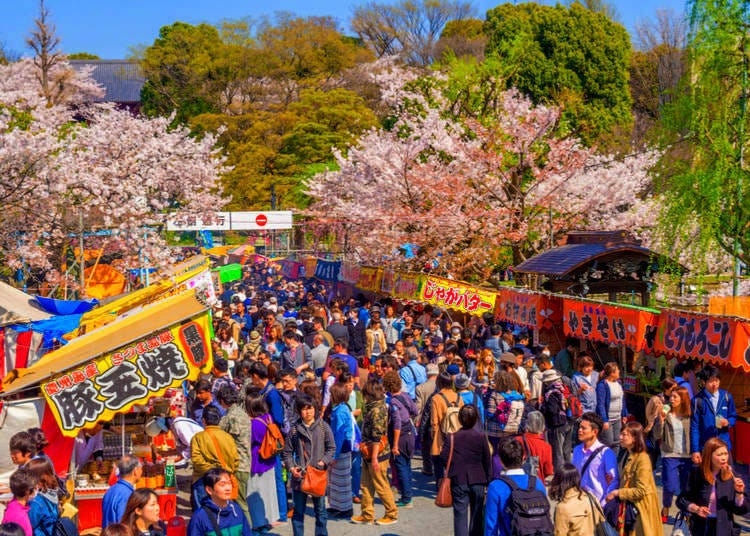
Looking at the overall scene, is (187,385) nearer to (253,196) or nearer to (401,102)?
(401,102)

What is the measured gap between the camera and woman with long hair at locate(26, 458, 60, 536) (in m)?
6.76

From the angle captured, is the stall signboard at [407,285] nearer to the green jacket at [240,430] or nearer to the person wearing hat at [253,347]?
the person wearing hat at [253,347]

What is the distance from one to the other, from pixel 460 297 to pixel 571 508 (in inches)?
495

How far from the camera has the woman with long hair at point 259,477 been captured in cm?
954

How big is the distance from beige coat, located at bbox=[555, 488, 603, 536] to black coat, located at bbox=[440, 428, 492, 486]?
6.61 ft

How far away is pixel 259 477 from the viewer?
9758mm

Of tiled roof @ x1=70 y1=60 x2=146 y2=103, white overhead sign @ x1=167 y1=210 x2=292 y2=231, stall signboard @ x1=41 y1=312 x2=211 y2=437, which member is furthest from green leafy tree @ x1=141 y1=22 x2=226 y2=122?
stall signboard @ x1=41 y1=312 x2=211 y2=437

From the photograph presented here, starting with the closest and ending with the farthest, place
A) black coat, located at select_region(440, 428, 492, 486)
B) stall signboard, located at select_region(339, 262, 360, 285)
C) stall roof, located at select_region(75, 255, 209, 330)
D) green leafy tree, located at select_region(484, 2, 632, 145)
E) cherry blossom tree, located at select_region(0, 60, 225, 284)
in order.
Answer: black coat, located at select_region(440, 428, 492, 486) → stall roof, located at select_region(75, 255, 209, 330) → cherry blossom tree, located at select_region(0, 60, 225, 284) → stall signboard, located at select_region(339, 262, 360, 285) → green leafy tree, located at select_region(484, 2, 632, 145)

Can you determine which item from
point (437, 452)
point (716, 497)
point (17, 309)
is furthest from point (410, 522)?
point (17, 309)

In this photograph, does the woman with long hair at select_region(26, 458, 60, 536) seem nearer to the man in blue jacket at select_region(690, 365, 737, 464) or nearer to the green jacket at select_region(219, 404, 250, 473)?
the green jacket at select_region(219, 404, 250, 473)

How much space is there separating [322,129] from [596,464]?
1707 inches

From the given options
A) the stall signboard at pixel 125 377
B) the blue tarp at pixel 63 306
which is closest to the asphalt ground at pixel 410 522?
the stall signboard at pixel 125 377

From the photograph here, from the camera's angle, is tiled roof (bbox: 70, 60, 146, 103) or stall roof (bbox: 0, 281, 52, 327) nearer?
stall roof (bbox: 0, 281, 52, 327)

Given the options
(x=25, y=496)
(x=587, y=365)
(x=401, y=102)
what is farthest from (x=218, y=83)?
(x=25, y=496)
